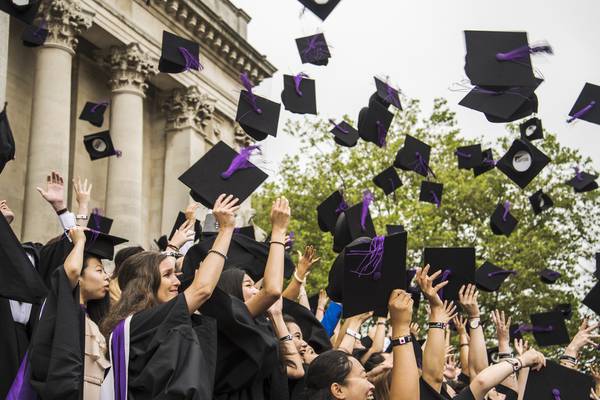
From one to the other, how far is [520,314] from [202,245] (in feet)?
84.2

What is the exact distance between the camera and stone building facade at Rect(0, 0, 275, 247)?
1747 centimetres

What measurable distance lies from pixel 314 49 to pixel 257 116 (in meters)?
3.52

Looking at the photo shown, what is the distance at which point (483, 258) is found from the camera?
98.9 ft

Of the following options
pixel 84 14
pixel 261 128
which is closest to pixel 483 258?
pixel 84 14

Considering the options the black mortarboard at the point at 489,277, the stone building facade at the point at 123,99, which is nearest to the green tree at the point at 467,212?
the stone building facade at the point at 123,99

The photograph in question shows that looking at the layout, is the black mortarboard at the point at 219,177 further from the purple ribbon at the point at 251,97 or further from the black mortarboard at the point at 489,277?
the black mortarboard at the point at 489,277

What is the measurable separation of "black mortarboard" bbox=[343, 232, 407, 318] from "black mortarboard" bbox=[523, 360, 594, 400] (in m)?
1.63

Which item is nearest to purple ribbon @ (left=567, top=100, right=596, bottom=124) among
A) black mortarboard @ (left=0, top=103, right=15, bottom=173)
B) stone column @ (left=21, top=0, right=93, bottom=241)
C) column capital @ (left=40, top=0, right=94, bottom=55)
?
black mortarboard @ (left=0, top=103, right=15, bottom=173)

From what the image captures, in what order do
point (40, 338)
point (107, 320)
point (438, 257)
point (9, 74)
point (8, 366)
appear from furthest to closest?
point (9, 74) → point (438, 257) → point (8, 366) → point (107, 320) → point (40, 338)

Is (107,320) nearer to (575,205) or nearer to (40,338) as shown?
(40,338)

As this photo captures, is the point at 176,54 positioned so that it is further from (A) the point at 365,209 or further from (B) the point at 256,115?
(A) the point at 365,209

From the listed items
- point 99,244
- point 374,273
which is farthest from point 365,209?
point 99,244

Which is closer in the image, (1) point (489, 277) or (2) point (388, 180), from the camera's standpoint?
(1) point (489, 277)

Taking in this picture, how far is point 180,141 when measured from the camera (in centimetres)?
2348
